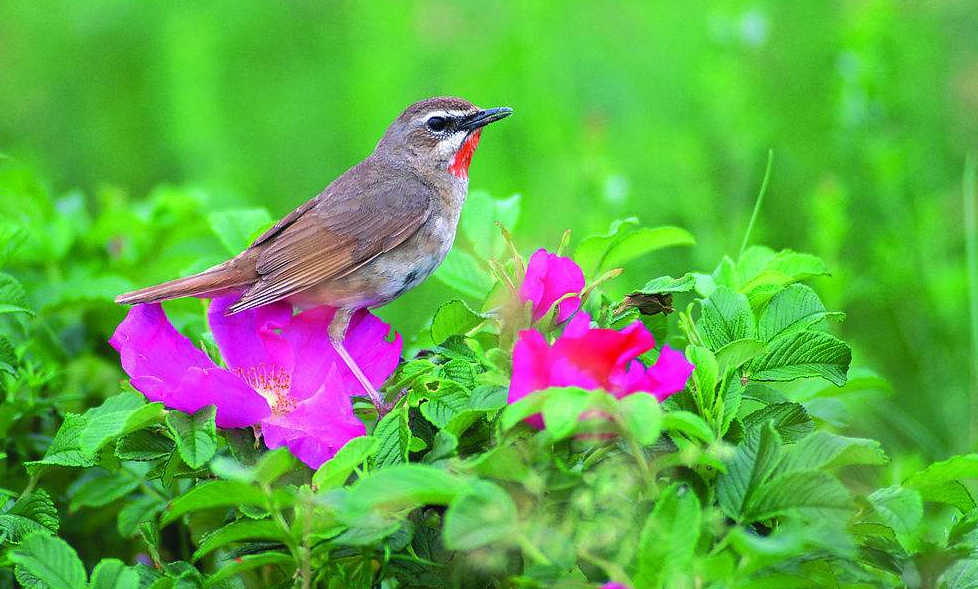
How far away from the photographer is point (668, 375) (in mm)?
1587

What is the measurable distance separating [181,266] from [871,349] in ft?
10.4

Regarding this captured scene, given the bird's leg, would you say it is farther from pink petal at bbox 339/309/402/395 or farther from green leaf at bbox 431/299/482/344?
green leaf at bbox 431/299/482/344

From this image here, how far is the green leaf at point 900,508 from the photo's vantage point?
1486 mm

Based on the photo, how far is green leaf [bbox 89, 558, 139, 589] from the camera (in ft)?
5.26

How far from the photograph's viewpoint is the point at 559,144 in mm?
5820

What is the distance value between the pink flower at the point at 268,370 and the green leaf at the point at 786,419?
59cm

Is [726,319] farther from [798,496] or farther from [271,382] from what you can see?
[271,382]

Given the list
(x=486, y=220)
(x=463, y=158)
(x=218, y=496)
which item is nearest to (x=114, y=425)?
(x=218, y=496)

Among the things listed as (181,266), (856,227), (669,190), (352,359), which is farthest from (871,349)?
(352,359)

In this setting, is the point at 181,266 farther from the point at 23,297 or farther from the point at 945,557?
the point at 945,557

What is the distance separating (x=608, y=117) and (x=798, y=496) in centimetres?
514

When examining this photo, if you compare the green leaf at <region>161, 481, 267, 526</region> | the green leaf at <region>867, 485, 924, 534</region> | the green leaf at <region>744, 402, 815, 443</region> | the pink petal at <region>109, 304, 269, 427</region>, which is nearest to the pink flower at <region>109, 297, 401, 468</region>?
the pink petal at <region>109, 304, 269, 427</region>

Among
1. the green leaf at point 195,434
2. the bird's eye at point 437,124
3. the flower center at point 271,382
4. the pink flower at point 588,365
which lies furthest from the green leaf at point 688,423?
the bird's eye at point 437,124

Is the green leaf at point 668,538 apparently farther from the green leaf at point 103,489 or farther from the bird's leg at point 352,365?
the green leaf at point 103,489
